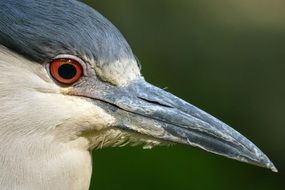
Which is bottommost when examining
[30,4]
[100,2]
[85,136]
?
[85,136]

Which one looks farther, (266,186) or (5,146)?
(266,186)

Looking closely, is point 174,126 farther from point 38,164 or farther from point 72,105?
point 38,164

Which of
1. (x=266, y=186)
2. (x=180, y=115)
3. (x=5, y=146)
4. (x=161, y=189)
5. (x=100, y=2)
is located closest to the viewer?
(x=5, y=146)

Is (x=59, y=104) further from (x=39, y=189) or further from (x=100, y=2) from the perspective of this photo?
(x=100, y=2)

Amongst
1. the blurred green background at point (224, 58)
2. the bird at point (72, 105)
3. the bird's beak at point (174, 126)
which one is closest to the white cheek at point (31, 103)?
the bird at point (72, 105)

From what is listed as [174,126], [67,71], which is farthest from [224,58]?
[67,71]

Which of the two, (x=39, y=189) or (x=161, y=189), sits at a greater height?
(x=161, y=189)

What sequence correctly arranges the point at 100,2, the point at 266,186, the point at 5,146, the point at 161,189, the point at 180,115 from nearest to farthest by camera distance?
the point at 5,146, the point at 180,115, the point at 161,189, the point at 266,186, the point at 100,2

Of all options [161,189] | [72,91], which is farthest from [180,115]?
[161,189]

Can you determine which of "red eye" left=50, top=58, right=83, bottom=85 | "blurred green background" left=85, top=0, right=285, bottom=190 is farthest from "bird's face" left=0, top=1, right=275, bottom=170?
"blurred green background" left=85, top=0, right=285, bottom=190
